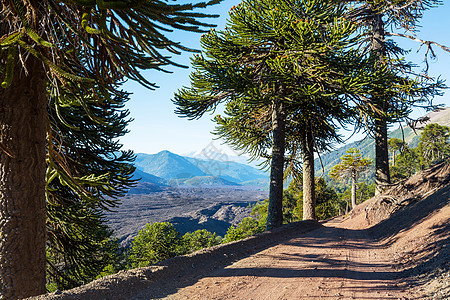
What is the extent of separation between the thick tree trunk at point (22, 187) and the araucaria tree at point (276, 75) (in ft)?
18.9

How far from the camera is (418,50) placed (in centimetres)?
1145

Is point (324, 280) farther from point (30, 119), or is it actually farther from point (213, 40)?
point (213, 40)

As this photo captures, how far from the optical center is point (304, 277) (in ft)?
13.2

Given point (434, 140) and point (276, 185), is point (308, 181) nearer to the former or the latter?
point (276, 185)

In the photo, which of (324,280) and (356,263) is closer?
(324,280)

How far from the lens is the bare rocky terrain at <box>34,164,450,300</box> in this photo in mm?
3328

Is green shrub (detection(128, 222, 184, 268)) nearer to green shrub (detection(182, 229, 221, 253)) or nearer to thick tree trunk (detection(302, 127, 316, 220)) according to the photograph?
green shrub (detection(182, 229, 221, 253))

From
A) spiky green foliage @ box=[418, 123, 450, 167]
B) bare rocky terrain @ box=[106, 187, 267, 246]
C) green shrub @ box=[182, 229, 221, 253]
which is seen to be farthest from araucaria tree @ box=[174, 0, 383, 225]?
bare rocky terrain @ box=[106, 187, 267, 246]

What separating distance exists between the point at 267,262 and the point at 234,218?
103 metres

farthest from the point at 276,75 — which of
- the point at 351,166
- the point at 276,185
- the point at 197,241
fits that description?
the point at 351,166

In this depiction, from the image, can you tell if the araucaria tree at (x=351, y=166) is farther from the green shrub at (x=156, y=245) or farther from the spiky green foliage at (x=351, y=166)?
the green shrub at (x=156, y=245)

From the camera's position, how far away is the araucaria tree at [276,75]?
7.69m

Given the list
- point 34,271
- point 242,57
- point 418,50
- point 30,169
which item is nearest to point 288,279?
point 34,271

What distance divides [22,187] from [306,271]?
426cm
